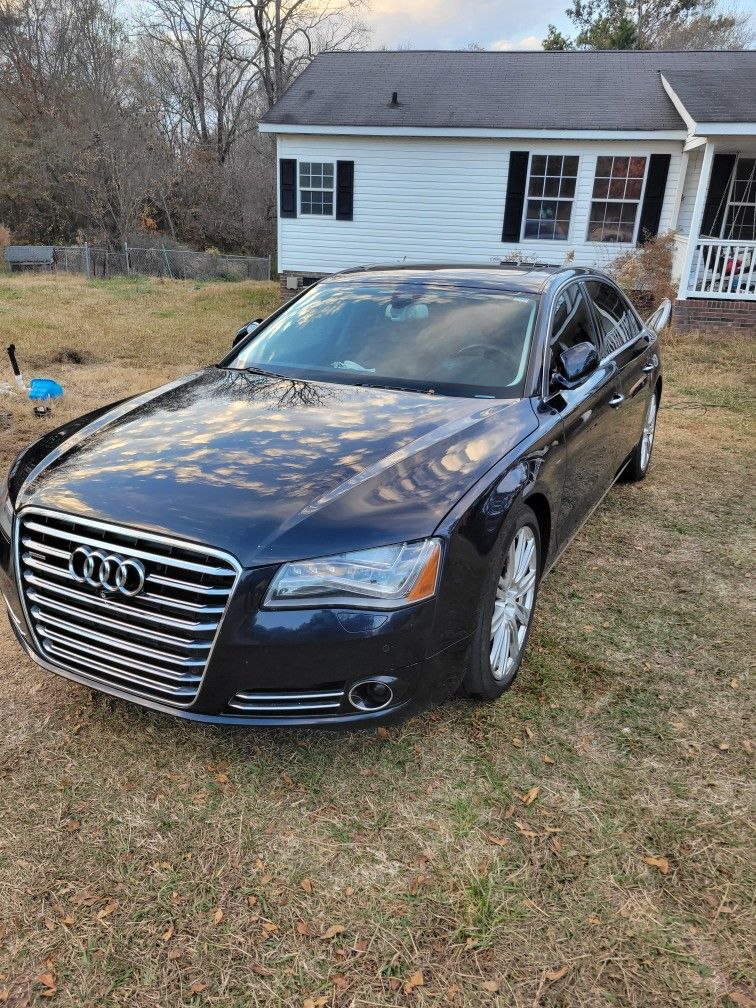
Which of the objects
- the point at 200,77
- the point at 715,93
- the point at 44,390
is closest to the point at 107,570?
the point at 44,390

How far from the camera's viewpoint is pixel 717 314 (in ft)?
40.7

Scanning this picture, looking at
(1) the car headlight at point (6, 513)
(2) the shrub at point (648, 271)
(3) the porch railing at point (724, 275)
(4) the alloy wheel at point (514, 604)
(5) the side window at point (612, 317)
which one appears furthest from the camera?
(2) the shrub at point (648, 271)

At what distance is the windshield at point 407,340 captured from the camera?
340 centimetres

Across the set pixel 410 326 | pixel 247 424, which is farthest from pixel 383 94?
pixel 247 424

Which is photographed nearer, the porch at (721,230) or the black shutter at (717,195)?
the porch at (721,230)

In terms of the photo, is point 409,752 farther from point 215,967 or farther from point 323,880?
point 215,967

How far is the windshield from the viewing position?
3.40 meters

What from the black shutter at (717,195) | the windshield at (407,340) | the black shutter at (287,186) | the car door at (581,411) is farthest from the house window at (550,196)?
the windshield at (407,340)

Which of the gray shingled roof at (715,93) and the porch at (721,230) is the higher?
the gray shingled roof at (715,93)

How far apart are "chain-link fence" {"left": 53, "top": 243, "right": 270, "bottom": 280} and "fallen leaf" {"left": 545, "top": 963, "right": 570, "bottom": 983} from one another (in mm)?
24752

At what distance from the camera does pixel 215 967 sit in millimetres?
1891

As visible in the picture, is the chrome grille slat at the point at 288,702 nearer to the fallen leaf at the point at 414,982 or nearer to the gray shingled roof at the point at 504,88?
the fallen leaf at the point at 414,982

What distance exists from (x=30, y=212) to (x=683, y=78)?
24.0 m

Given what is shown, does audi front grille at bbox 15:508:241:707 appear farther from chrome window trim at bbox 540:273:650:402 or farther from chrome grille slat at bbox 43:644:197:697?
chrome window trim at bbox 540:273:650:402
